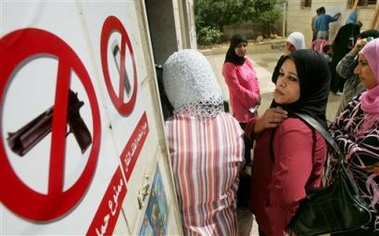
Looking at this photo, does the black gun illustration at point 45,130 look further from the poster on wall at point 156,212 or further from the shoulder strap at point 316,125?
the shoulder strap at point 316,125

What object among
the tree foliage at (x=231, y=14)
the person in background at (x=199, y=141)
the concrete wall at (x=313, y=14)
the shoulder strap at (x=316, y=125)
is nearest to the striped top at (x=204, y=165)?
the person in background at (x=199, y=141)

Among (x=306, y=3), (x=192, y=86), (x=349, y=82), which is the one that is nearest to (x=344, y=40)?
(x=349, y=82)

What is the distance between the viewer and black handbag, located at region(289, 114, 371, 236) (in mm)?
1371

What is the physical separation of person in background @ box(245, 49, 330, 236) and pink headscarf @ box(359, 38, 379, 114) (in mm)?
291

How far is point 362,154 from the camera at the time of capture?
4.91 feet

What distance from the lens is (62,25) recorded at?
585 mm

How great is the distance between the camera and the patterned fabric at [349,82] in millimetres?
2258

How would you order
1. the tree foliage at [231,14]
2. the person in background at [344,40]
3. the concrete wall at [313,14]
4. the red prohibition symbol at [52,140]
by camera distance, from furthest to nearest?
the tree foliage at [231,14], the concrete wall at [313,14], the person in background at [344,40], the red prohibition symbol at [52,140]

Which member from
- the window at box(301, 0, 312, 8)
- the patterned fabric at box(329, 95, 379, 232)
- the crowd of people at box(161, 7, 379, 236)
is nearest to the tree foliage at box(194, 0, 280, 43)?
the window at box(301, 0, 312, 8)

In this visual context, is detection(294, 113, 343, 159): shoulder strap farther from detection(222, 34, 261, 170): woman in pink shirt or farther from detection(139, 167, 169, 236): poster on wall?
detection(222, 34, 261, 170): woman in pink shirt

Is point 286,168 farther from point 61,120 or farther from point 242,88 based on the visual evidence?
point 242,88

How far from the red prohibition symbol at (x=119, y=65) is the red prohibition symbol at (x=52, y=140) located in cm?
13

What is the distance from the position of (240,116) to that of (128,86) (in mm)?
2232

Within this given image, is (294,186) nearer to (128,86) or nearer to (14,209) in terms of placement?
(128,86)
